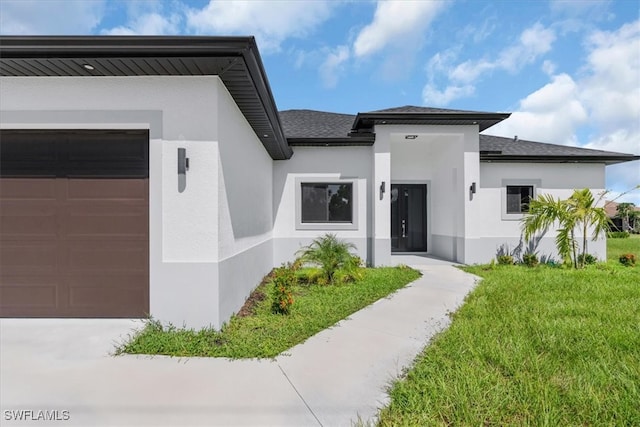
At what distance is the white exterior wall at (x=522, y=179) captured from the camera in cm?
1057

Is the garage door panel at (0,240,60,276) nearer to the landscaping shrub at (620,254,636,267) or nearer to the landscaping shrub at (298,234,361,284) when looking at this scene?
the landscaping shrub at (298,234,361,284)

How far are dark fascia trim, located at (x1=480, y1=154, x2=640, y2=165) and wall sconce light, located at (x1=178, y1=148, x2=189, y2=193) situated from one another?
984 cm

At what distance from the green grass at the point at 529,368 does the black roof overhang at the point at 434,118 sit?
5648 mm

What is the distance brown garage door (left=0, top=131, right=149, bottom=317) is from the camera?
4.53 metres

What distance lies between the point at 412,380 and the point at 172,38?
4.73 m

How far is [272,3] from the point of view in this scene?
766cm

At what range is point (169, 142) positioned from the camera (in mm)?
4336

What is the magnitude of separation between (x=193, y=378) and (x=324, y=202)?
25.1ft

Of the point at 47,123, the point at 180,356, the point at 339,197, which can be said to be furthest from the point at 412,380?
the point at 339,197

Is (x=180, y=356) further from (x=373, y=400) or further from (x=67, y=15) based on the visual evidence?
(x=67, y=15)

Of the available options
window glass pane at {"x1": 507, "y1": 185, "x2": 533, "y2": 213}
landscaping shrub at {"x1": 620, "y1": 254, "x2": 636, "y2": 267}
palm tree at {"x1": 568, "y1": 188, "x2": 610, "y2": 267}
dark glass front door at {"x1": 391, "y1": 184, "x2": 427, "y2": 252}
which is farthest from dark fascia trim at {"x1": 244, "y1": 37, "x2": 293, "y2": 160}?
landscaping shrub at {"x1": 620, "y1": 254, "x2": 636, "y2": 267}

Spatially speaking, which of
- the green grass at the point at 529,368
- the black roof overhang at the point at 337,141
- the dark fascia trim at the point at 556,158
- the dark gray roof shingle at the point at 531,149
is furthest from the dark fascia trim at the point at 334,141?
the green grass at the point at 529,368

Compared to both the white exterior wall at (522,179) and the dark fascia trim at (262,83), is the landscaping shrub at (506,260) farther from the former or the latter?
the dark fascia trim at (262,83)

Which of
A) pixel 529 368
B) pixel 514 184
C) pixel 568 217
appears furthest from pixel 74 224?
pixel 568 217
